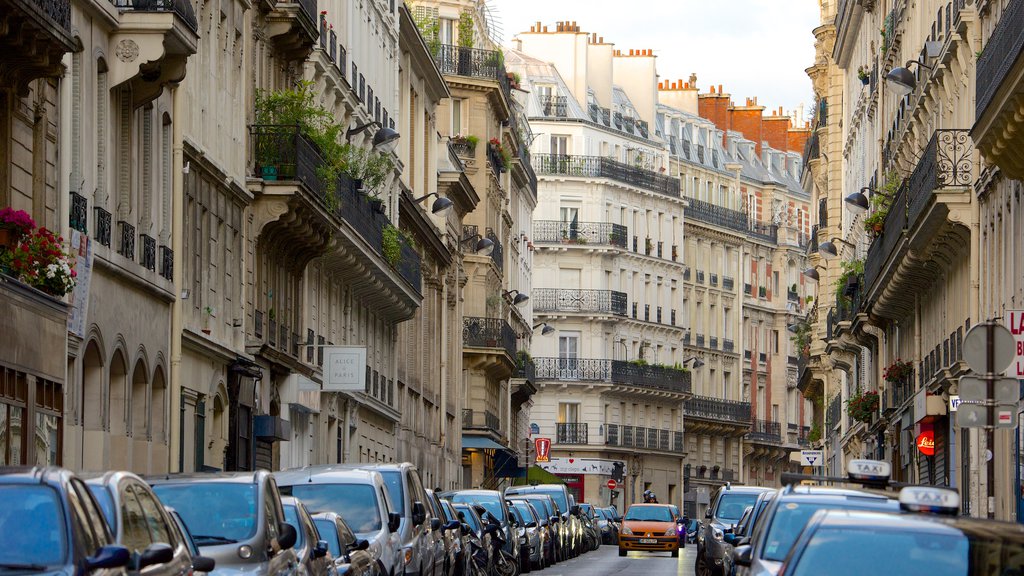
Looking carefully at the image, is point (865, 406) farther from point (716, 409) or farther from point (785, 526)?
point (716, 409)

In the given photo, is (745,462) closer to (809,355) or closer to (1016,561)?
(809,355)

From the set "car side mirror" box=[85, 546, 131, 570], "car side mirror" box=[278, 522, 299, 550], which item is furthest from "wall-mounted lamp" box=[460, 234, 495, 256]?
"car side mirror" box=[85, 546, 131, 570]

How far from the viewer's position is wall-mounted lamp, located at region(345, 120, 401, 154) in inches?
1806

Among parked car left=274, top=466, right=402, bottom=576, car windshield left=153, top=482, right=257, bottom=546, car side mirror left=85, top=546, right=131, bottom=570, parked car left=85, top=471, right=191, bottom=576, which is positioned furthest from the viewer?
parked car left=274, top=466, right=402, bottom=576

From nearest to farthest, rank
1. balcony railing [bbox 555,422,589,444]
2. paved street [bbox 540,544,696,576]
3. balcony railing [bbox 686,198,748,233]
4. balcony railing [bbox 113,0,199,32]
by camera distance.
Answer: balcony railing [bbox 113,0,199,32], paved street [bbox 540,544,696,576], balcony railing [bbox 555,422,589,444], balcony railing [bbox 686,198,748,233]

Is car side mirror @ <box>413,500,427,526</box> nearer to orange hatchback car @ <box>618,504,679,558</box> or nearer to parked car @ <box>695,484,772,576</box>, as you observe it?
parked car @ <box>695,484,772,576</box>

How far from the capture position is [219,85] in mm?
35625

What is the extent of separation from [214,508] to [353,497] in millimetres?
5429

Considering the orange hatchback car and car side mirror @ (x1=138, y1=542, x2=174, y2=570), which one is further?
the orange hatchback car

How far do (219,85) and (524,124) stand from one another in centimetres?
5873

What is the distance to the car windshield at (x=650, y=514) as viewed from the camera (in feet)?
177

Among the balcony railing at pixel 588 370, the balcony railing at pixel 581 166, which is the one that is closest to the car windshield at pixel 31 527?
the balcony railing at pixel 588 370

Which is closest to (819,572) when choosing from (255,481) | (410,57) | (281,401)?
(255,481)

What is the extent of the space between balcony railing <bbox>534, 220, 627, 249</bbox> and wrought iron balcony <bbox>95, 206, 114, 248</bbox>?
75.0m
